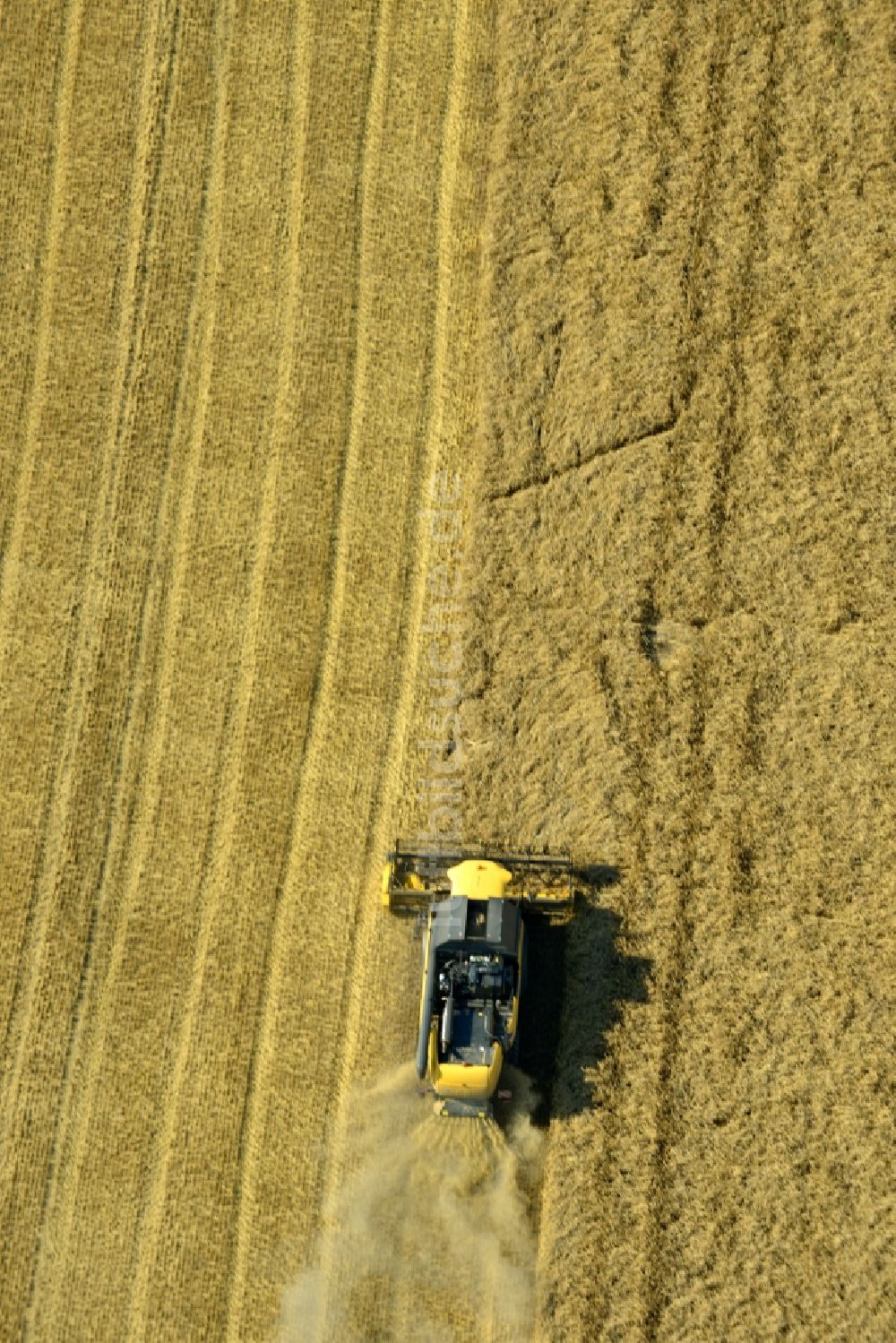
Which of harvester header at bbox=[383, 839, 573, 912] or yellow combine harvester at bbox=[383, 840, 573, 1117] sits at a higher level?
harvester header at bbox=[383, 839, 573, 912]

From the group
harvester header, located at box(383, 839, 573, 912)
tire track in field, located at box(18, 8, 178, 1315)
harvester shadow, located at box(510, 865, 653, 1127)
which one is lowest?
harvester shadow, located at box(510, 865, 653, 1127)

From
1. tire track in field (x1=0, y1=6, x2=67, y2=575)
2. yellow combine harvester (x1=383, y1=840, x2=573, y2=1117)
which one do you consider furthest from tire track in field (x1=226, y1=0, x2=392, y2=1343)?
tire track in field (x1=0, y1=6, x2=67, y2=575)

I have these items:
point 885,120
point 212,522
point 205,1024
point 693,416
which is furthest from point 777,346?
point 205,1024

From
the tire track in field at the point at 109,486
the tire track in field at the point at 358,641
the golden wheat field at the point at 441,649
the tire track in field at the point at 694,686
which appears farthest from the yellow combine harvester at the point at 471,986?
the tire track in field at the point at 109,486

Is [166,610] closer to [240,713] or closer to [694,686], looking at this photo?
[240,713]

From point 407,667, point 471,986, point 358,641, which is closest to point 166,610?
point 358,641

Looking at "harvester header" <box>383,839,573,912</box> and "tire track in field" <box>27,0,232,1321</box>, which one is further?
"tire track in field" <box>27,0,232,1321</box>

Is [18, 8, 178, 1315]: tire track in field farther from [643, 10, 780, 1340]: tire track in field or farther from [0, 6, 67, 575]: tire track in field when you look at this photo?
[643, 10, 780, 1340]: tire track in field
